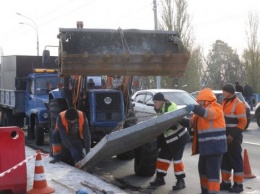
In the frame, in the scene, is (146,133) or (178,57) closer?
(146,133)

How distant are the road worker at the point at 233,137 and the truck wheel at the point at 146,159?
151 cm

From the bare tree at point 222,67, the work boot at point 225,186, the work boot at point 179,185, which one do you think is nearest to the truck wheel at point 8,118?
the work boot at point 179,185

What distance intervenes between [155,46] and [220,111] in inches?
116

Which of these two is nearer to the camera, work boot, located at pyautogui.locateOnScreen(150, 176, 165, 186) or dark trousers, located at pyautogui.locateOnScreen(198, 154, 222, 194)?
dark trousers, located at pyautogui.locateOnScreen(198, 154, 222, 194)

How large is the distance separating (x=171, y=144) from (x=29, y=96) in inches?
317

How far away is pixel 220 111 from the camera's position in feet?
21.4

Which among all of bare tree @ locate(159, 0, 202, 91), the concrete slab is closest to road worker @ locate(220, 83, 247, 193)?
the concrete slab

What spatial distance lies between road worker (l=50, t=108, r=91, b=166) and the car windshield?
6.31 metres

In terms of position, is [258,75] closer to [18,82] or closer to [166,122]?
[18,82]

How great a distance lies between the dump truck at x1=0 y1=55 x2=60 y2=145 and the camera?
13.3 meters

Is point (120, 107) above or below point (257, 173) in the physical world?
above

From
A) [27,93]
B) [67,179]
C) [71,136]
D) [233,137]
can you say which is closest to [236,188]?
[233,137]

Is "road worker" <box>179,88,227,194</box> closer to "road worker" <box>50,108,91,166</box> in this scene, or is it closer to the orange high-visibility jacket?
the orange high-visibility jacket

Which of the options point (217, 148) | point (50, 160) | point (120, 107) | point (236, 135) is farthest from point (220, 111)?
point (120, 107)
